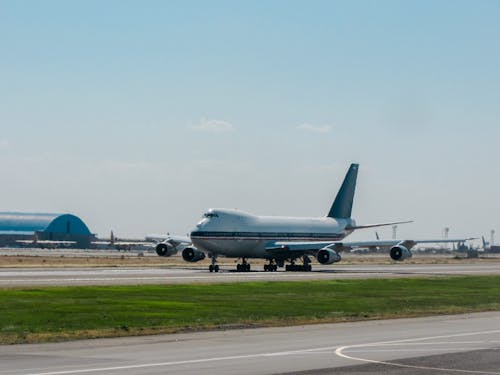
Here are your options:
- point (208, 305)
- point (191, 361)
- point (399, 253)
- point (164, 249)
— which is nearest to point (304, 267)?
point (399, 253)

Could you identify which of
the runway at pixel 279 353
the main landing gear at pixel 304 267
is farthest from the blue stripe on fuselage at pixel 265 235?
the runway at pixel 279 353

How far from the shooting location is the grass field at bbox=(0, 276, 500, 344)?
3350 centimetres

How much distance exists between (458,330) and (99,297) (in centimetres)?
1809

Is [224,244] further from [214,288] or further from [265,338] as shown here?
[265,338]

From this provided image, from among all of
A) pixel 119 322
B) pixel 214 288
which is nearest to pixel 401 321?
pixel 119 322

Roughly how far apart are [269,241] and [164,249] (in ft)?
34.4

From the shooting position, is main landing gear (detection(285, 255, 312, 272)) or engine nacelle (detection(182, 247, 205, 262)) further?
engine nacelle (detection(182, 247, 205, 262))

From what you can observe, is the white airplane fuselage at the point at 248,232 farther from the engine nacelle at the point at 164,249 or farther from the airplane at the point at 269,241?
the engine nacelle at the point at 164,249

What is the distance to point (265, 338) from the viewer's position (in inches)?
1210

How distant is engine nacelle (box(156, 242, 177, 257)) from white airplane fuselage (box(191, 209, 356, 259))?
7.85m

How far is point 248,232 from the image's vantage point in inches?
3575

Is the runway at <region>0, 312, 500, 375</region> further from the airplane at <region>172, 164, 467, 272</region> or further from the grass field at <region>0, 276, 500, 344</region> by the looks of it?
the airplane at <region>172, 164, 467, 272</region>

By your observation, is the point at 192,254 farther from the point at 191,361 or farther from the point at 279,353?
the point at 191,361

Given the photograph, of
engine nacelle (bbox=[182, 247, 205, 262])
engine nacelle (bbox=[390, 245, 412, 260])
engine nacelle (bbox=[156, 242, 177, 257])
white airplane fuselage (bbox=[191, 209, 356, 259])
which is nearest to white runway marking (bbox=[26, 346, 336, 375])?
white airplane fuselage (bbox=[191, 209, 356, 259])
